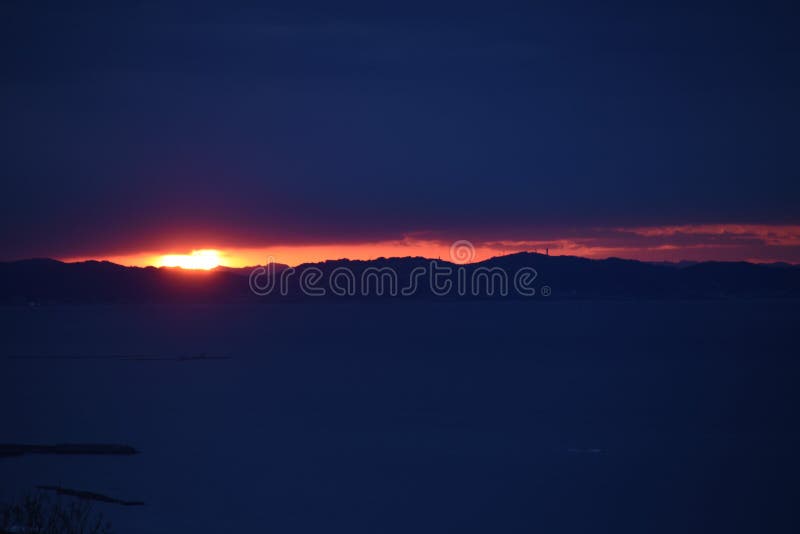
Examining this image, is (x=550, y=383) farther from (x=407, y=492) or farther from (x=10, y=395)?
(x=10, y=395)

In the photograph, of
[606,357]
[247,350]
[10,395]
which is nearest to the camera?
[10,395]

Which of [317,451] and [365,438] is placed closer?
[317,451]

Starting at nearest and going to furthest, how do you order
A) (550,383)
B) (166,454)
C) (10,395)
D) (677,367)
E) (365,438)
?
1. (166,454)
2. (365,438)
3. (10,395)
4. (550,383)
5. (677,367)

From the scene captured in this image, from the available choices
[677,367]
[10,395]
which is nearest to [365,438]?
[10,395]

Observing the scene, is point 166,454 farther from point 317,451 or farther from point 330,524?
point 330,524

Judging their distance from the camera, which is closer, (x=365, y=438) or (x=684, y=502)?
(x=684, y=502)

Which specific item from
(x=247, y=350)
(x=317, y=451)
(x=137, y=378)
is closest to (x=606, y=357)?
(x=247, y=350)
